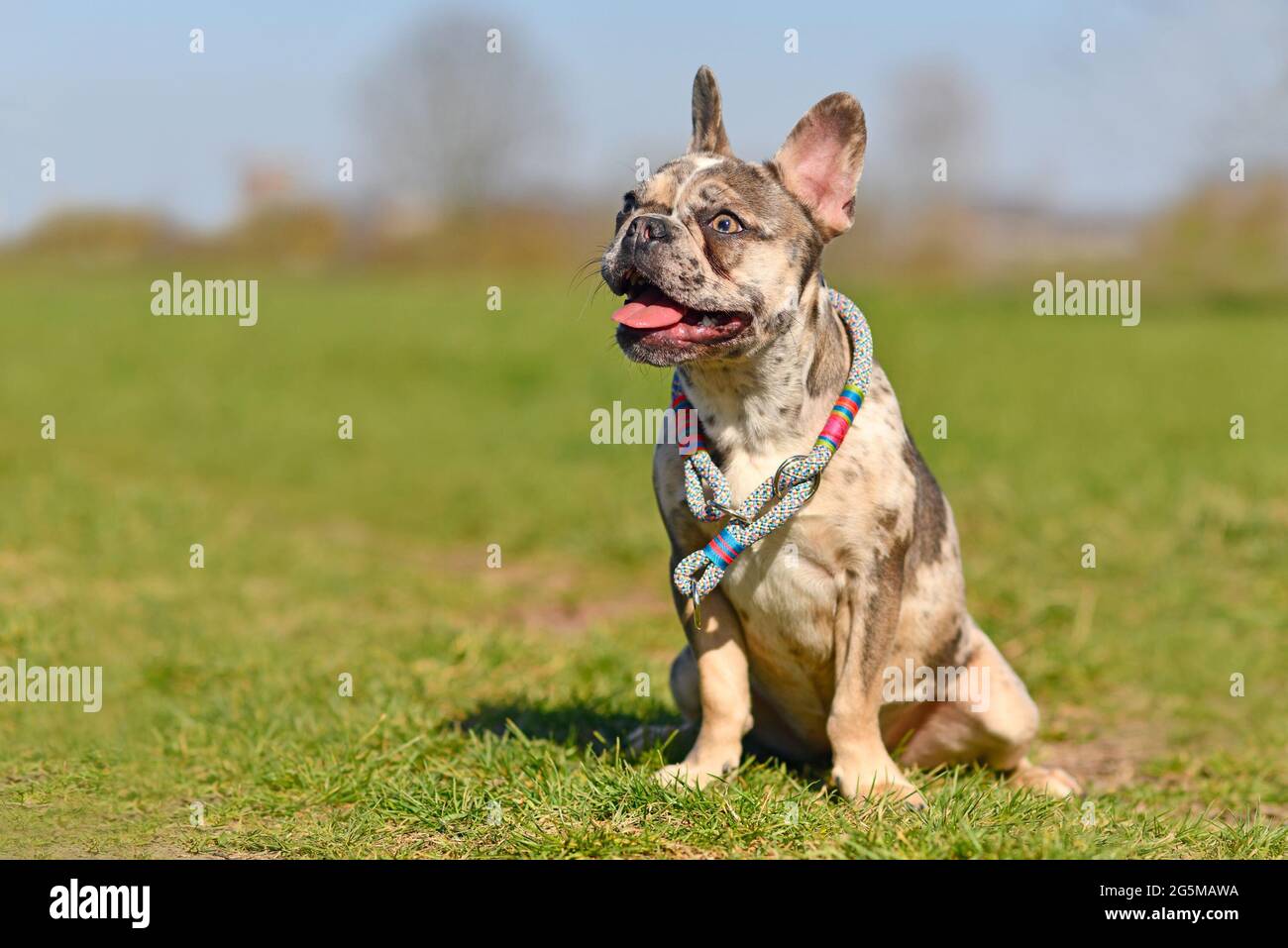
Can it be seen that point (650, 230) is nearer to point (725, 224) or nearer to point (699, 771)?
point (725, 224)

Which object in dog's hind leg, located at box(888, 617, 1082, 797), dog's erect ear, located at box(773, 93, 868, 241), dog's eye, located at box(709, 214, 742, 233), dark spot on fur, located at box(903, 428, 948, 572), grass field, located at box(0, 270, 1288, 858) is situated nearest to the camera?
dog's eye, located at box(709, 214, 742, 233)

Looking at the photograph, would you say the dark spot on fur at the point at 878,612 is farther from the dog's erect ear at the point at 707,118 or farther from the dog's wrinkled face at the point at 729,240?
the dog's erect ear at the point at 707,118

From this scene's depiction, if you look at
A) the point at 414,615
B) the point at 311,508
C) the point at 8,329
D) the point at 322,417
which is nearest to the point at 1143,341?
the point at 322,417

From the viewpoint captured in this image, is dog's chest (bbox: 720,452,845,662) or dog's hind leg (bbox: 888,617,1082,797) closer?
dog's chest (bbox: 720,452,845,662)

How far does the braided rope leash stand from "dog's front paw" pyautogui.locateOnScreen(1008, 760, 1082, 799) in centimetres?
163

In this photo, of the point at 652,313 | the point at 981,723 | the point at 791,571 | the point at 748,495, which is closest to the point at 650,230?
the point at 652,313

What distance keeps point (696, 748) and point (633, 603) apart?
476cm

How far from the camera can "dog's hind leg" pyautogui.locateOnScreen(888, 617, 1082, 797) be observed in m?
5.59

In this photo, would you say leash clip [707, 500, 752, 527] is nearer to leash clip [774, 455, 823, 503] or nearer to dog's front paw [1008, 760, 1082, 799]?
leash clip [774, 455, 823, 503]

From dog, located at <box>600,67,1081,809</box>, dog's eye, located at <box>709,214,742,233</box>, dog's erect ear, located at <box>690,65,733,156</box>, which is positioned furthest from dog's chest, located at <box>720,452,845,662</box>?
dog's erect ear, located at <box>690,65,733,156</box>

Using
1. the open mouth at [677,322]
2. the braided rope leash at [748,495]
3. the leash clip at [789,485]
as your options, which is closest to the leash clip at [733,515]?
the braided rope leash at [748,495]

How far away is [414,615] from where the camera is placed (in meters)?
9.38

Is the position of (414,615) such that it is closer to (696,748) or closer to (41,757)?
(41,757)
